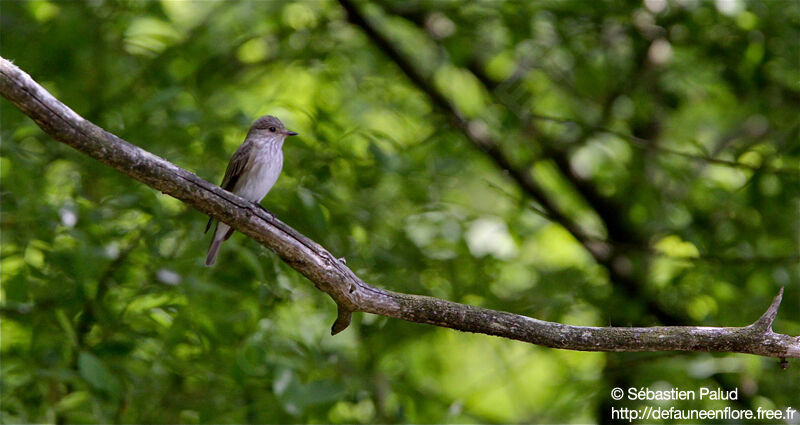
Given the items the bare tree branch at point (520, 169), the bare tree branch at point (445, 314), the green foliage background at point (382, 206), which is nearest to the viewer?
the bare tree branch at point (445, 314)

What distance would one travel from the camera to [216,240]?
501 centimetres

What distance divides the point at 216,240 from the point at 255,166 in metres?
0.56

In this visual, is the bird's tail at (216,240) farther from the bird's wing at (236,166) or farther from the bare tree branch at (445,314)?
the bare tree branch at (445,314)

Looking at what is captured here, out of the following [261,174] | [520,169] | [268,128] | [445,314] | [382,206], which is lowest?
[445,314]

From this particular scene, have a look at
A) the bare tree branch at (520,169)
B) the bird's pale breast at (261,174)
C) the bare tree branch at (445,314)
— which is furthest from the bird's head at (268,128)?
the bare tree branch at (445,314)

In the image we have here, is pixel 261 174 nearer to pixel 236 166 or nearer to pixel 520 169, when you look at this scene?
pixel 236 166

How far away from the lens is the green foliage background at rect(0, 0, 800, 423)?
4.77 metres

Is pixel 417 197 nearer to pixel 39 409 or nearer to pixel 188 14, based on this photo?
pixel 39 409

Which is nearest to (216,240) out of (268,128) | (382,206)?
(268,128)

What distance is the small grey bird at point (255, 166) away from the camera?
4816 millimetres

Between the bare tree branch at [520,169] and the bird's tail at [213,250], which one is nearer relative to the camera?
the bird's tail at [213,250]

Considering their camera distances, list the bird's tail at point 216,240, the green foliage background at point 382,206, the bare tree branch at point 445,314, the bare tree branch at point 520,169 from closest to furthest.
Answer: the bare tree branch at point 445,314 → the green foliage background at point 382,206 → the bird's tail at point 216,240 → the bare tree branch at point 520,169

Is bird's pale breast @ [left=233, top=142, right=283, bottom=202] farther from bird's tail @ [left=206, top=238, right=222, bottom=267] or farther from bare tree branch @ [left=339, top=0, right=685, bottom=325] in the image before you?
bare tree branch @ [left=339, top=0, right=685, bottom=325]

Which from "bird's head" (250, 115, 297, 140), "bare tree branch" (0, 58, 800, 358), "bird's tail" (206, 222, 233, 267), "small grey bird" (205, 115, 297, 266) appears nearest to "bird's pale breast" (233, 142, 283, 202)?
"small grey bird" (205, 115, 297, 266)
